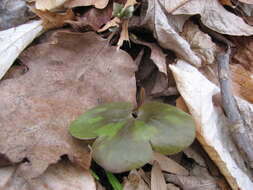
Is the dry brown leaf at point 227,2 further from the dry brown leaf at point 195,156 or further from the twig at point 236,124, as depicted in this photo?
the dry brown leaf at point 195,156

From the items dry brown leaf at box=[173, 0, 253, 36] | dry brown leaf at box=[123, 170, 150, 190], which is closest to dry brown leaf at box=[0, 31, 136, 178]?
dry brown leaf at box=[123, 170, 150, 190]

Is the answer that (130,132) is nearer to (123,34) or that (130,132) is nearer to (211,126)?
(211,126)

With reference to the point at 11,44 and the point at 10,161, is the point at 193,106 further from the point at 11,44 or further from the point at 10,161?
the point at 11,44

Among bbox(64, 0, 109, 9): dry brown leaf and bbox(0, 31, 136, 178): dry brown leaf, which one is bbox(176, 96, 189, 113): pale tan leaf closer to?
bbox(0, 31, 136, 178): dry brown leaf

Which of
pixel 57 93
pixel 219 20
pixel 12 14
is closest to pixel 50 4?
pixel 12 14


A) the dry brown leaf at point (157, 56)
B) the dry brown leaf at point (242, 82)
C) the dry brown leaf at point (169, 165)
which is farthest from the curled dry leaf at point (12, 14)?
the dry brown leaf at point (242, 82)

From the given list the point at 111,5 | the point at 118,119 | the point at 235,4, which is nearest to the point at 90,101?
the point at 118,119
